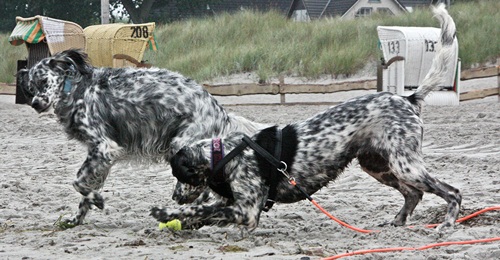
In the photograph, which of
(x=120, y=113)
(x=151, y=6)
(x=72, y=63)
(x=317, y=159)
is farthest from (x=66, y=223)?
(x=151, y=6)

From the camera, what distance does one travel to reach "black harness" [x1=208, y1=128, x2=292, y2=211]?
5785 mm

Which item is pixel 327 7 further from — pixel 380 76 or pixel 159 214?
pixel 159 214

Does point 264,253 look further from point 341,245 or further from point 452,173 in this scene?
point 452,173

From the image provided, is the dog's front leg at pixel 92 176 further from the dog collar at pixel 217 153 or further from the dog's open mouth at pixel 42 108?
the dog collar at pixel 217 153

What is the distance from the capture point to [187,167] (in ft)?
19.1

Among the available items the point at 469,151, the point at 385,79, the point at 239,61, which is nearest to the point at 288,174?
the point at 469,151

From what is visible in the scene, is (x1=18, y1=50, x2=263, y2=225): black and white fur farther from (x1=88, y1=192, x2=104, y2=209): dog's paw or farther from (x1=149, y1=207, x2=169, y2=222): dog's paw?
(x1=149, y1=207, x2=169, y2=222): dog's paw

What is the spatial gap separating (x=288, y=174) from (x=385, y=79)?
1297cm

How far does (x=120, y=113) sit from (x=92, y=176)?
540 millimetres

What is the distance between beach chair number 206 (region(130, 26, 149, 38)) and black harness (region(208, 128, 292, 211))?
13.7 m

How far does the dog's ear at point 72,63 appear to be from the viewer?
6797 millimetres

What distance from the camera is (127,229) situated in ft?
20.1

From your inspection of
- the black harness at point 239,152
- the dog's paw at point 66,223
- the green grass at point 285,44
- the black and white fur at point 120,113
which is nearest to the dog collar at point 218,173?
the black harness at point 239,152

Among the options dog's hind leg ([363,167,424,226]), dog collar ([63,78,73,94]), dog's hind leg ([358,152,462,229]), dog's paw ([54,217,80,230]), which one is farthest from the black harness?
dog collar ([63,78,73,94])
